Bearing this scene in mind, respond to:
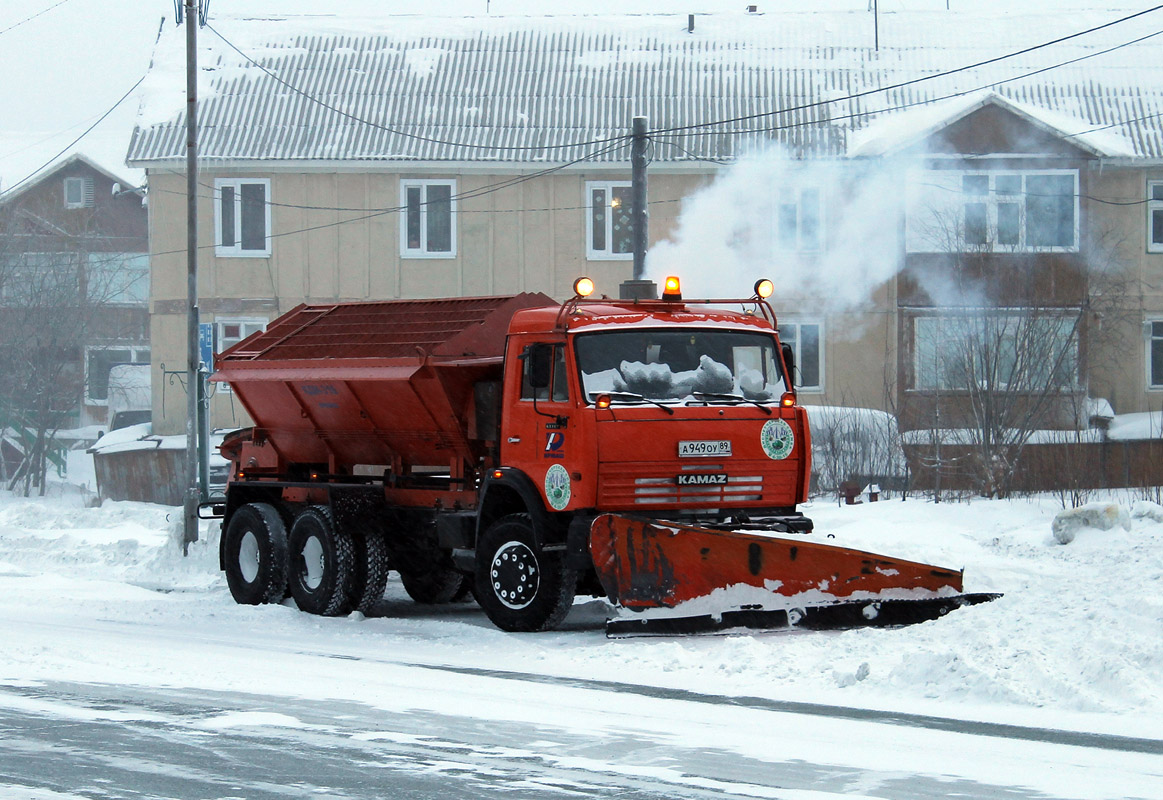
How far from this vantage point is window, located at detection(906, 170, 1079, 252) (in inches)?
1217

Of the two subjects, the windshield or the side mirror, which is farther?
the side mirror

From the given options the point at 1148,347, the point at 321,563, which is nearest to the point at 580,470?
the point at 321,563

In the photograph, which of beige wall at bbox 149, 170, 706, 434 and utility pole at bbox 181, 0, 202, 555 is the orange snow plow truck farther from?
beige wall at bbox 149, 170, 706, 434

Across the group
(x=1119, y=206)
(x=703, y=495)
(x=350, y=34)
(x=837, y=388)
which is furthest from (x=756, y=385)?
(x=350, y=34)

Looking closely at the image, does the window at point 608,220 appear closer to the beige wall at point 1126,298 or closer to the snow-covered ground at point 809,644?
the beige wall at point 1126,298

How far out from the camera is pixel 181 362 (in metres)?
33.8

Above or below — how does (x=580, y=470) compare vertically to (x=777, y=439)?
below

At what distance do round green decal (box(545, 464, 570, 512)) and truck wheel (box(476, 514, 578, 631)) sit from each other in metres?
0.32

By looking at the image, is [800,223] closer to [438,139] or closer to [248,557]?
[438,139]

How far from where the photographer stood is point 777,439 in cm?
1277

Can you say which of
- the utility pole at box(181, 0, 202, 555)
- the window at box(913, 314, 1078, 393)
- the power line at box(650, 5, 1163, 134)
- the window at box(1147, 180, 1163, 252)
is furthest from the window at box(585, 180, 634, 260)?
the utility pole at box(181, 0, 202, 555)

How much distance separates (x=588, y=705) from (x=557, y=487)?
3355mm

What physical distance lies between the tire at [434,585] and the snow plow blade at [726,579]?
4.28 m

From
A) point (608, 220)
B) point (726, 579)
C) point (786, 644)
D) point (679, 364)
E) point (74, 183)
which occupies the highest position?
point (74, 183)
